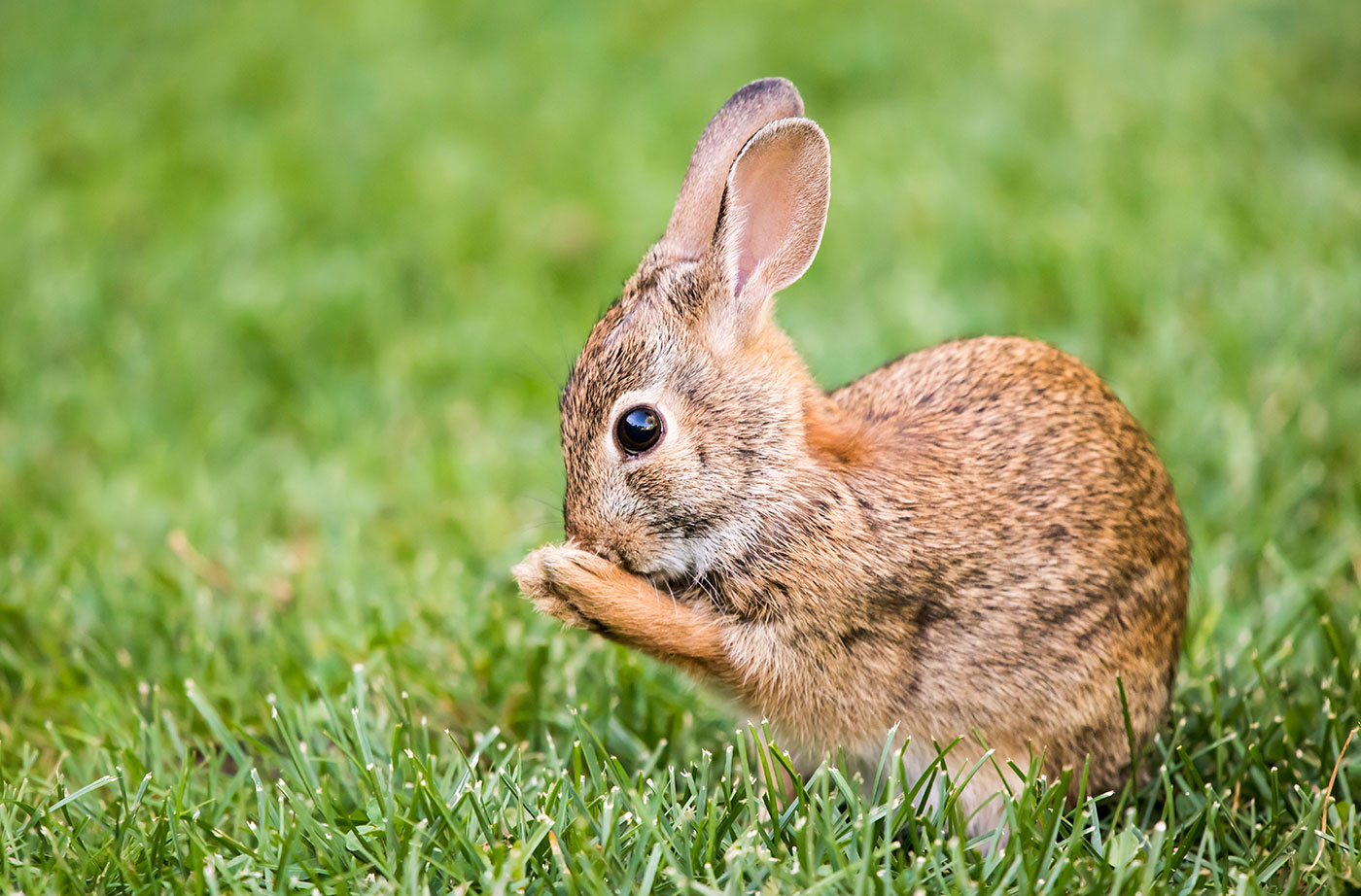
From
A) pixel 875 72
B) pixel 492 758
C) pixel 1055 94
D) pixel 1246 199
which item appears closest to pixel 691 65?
pixel 875 72

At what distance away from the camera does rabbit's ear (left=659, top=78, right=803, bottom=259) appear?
9.96 ft

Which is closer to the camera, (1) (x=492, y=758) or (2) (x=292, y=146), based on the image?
(1) (x=492, y=758)

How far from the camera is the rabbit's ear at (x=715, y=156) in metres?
3.04

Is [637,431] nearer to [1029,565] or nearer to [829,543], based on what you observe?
[829,543]

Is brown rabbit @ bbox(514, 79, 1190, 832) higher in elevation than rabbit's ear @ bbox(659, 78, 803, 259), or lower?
lower

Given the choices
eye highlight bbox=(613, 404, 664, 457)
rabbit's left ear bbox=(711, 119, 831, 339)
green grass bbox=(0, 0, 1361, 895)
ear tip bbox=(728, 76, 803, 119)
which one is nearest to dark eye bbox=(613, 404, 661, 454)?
eye highlight bbox=(613, 404, 664, 457)

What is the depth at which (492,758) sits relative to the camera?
2.80 meters

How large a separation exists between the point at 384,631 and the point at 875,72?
18.4 feet

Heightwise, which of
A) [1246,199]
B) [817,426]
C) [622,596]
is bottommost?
[622,596]

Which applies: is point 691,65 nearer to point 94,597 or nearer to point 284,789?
point 94,597

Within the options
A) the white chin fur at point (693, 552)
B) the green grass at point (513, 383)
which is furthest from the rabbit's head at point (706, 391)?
the green grass at point (513, 383)

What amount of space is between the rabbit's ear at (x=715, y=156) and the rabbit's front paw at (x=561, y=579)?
91 cm

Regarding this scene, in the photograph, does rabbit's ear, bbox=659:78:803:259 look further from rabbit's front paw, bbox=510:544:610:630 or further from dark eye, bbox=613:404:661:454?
rabbit's front paw, bbox=510:544:610:630

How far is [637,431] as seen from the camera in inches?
104
